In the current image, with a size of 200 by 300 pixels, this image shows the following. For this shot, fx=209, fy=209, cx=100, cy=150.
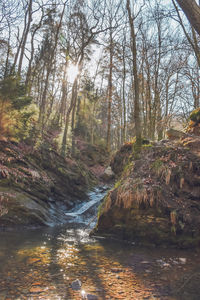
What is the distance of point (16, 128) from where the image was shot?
9.14m

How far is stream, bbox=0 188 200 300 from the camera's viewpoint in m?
2.64

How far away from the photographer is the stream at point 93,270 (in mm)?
2645

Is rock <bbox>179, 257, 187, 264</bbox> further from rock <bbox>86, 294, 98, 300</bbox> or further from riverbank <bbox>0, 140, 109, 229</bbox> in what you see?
riverbank <bbox>0, 140, 109, 229</bbox>

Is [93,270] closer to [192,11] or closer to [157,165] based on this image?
[157,165]

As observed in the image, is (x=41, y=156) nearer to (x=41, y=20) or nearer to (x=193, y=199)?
(x=193, y=199)

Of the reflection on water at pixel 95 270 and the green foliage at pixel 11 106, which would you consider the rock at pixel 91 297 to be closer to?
the reflection on water at pixel 95 270

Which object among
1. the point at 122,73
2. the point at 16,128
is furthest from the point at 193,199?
the point at 122,73

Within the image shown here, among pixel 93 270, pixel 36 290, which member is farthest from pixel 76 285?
pixel 93 270

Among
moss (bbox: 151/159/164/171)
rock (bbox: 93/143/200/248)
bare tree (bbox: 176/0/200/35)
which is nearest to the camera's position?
bare tree (bbox: 176/0/200/35)

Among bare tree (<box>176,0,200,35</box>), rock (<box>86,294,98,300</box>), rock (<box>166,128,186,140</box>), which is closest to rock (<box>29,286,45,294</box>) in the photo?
rock (<box>86,294,98,300</box>)

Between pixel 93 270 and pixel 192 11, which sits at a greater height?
pixel 192 11

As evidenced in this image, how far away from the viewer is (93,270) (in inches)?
133

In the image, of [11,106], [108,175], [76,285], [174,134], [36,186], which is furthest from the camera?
[108,175]

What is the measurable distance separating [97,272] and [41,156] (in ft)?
27.0
